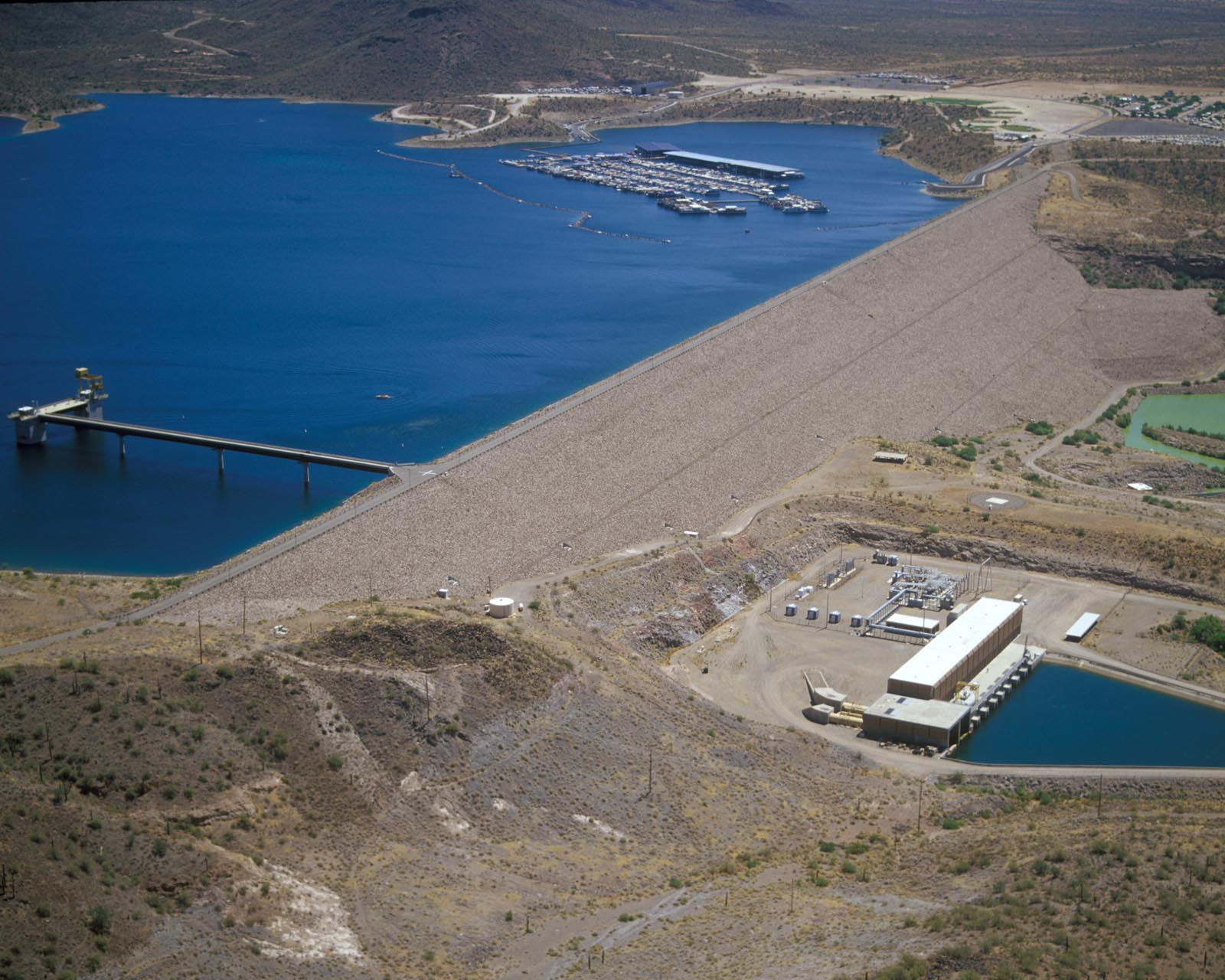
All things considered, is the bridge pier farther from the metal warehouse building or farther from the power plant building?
the power plant building

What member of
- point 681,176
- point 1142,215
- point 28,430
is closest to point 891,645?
point 28,430

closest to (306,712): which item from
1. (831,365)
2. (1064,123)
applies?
(831,365)

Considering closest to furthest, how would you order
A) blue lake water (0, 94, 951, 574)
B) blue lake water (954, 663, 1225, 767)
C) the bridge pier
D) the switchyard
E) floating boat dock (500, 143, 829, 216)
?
blue lake water (954, 663, 1225, 767)
the switchyard
blue lake water (0, 94, 951, 574)
the bridge pier
floating boat dock (500, 143, 829, 216)

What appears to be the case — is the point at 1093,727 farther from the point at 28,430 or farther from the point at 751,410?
the point at 28,430

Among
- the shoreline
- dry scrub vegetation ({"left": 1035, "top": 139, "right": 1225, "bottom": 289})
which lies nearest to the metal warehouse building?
dry scrub vegetation ({"left": 1035, "top": 139, "right": 1225, "bottom": 289})

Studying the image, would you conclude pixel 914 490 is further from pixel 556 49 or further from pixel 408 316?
pixel 556 49

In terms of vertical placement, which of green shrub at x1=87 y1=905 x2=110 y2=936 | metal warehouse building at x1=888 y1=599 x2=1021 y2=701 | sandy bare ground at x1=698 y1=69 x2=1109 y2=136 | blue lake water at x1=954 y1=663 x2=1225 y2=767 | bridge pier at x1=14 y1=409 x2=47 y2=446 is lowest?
blue lake water at x1=954 y1=663 x2=1225 y2=767

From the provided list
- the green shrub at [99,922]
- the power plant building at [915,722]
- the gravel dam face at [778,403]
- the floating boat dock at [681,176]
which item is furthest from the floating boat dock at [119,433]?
the floating boat dock at [681,176]

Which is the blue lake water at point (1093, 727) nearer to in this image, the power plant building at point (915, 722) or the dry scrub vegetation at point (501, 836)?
the power plant building at point (915, 722)
